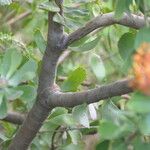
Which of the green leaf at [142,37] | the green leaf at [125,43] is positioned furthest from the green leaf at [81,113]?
the green leaf at [142,37]

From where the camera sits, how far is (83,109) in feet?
2.13

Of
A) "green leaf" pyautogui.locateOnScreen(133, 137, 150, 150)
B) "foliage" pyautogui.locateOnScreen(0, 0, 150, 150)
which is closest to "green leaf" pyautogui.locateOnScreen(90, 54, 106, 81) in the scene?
"foliage" pyautogui.locateOnScreen(0, 0, 150, 150)

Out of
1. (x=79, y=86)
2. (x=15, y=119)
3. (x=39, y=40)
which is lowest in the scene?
(x=15, y=119)

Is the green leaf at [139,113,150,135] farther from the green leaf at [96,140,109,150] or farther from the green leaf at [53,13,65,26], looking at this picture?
the green leaf at [53,13,65,26]

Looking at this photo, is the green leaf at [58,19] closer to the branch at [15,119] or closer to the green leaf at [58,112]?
the green leaf at [58,112]

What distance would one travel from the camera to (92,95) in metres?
0.57

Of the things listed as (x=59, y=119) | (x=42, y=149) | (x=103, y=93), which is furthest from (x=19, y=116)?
(x=103, y=93)

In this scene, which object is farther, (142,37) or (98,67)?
(98,67)

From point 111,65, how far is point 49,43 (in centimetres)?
63

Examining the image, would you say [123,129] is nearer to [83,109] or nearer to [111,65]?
[83,109]

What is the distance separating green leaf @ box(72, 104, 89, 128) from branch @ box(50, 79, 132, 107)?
25mm

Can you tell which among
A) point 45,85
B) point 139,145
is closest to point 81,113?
point 45,85

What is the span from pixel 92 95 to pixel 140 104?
240mm

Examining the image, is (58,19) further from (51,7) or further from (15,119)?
(15,119)
